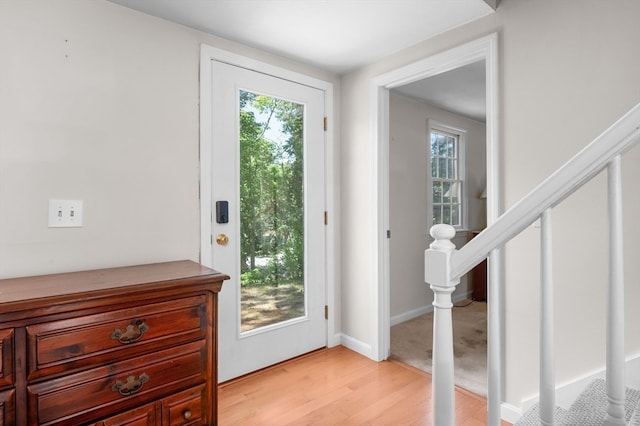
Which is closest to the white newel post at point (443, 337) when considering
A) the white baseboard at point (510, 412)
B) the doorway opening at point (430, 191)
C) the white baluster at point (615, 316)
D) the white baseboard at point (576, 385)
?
the white baluster at point (615, 316)

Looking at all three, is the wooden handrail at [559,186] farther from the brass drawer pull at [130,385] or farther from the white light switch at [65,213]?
the white light switch at [65,213]

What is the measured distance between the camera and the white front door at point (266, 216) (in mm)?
2268

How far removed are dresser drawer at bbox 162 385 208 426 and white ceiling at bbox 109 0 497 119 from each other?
1907mm

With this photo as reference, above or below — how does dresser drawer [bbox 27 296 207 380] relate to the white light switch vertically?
below

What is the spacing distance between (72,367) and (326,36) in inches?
83.4

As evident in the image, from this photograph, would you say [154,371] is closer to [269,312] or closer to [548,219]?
[269,312]

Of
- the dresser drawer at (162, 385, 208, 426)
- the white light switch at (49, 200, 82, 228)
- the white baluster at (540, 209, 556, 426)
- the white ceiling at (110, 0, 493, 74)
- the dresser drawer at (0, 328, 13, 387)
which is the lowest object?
the dresser drawer at (162, 385, 208, 426)

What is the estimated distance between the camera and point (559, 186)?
84cm

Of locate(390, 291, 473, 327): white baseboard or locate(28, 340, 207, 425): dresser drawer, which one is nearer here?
locate(28, 340, 207, 425): dresser drawer

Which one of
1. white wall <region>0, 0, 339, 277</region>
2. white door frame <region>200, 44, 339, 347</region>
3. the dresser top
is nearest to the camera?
the dresser top

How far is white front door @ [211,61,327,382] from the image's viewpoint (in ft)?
7.44

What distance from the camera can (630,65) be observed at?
4.97ft

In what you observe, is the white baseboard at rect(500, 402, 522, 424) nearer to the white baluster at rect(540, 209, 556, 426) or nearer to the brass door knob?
the white baluster at rect(540, 209, 556, 426)

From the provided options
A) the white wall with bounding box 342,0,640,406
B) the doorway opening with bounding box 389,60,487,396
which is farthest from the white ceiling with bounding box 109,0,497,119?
the doorway opening with bounding box 389,60,487,396
